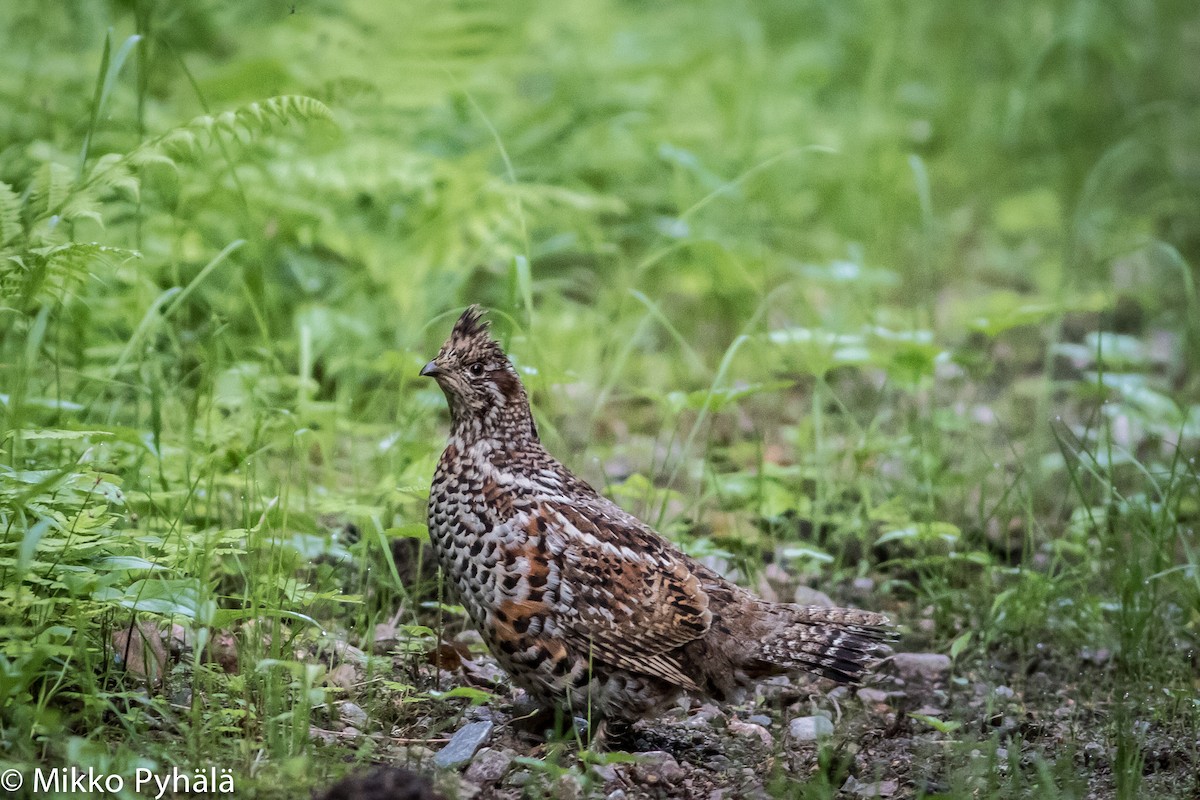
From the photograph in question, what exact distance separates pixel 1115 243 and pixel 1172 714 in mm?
5578

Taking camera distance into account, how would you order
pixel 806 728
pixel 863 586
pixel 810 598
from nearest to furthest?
1. pixel 806 728
2. pixel 810 598
3. pixel 863 586

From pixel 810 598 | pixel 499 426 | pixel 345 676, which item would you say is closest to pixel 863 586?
pixel 810 598

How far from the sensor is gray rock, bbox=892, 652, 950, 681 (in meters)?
4.88

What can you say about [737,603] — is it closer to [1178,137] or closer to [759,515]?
[759,515]

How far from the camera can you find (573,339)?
22.9ft

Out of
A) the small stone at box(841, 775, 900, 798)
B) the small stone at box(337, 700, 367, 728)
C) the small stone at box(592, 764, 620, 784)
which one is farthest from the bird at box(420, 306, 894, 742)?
the small stone at box(337, 700, 367, 728)

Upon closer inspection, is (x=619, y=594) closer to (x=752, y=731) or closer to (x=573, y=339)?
(x=752, y=731)

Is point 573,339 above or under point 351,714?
above

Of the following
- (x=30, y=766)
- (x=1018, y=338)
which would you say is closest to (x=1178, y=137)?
(x=1018, y=338)

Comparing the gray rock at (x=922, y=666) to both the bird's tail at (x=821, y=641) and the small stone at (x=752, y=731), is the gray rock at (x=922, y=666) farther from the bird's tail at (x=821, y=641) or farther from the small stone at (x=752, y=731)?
the small stone at (x=752, y=731)

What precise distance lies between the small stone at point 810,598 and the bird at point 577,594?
0.83 m

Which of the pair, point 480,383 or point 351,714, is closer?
point 351,714

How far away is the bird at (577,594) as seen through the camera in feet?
12.9

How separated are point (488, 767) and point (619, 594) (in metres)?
0.66
